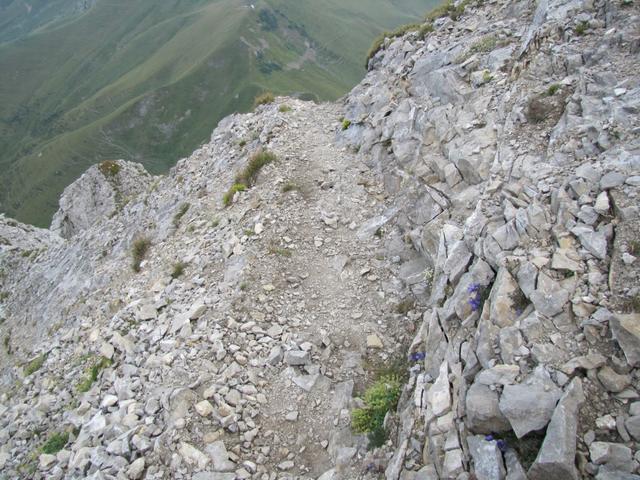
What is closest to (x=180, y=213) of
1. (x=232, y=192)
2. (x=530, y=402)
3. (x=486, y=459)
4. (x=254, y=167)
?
(x=232, y=192)

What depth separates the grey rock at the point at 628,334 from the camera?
7.11m

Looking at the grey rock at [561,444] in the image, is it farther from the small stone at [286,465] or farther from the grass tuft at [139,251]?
the grass tuft at [139,251]

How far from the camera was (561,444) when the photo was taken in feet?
21.9

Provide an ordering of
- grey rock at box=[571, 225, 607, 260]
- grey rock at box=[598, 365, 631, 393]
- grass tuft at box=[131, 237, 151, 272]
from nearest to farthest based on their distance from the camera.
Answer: grey rock at box=[598, 365, 631, 393], grey rock at box=[571, 225, 607, 260], grass tuft at box=[131, 237, 151, 272]

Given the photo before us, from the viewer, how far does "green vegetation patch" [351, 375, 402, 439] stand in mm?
10938

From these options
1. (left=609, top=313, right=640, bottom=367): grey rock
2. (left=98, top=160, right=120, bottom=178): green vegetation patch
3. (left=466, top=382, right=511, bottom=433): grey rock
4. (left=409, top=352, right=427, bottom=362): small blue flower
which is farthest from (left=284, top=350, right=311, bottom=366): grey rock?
(left=98, top=160, right=120, bottom=178): green vegetation patch

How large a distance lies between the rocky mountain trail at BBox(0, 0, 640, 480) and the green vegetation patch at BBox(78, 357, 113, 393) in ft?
0.27

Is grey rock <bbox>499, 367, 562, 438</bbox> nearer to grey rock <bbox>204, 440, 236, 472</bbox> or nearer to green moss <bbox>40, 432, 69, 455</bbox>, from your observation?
grey rock <bbox>204, 440, 236, 472</bbox>

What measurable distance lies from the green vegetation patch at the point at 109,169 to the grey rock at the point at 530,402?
60.1 metres

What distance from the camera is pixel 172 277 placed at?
65.2 ft

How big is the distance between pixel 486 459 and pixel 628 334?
332 centimetres

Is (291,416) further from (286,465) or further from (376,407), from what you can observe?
(376,407)

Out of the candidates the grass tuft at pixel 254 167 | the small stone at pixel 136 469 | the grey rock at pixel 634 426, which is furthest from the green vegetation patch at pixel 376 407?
the grass tuft at pixel 254 167

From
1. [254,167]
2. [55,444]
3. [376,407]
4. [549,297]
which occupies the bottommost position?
[376,407]
